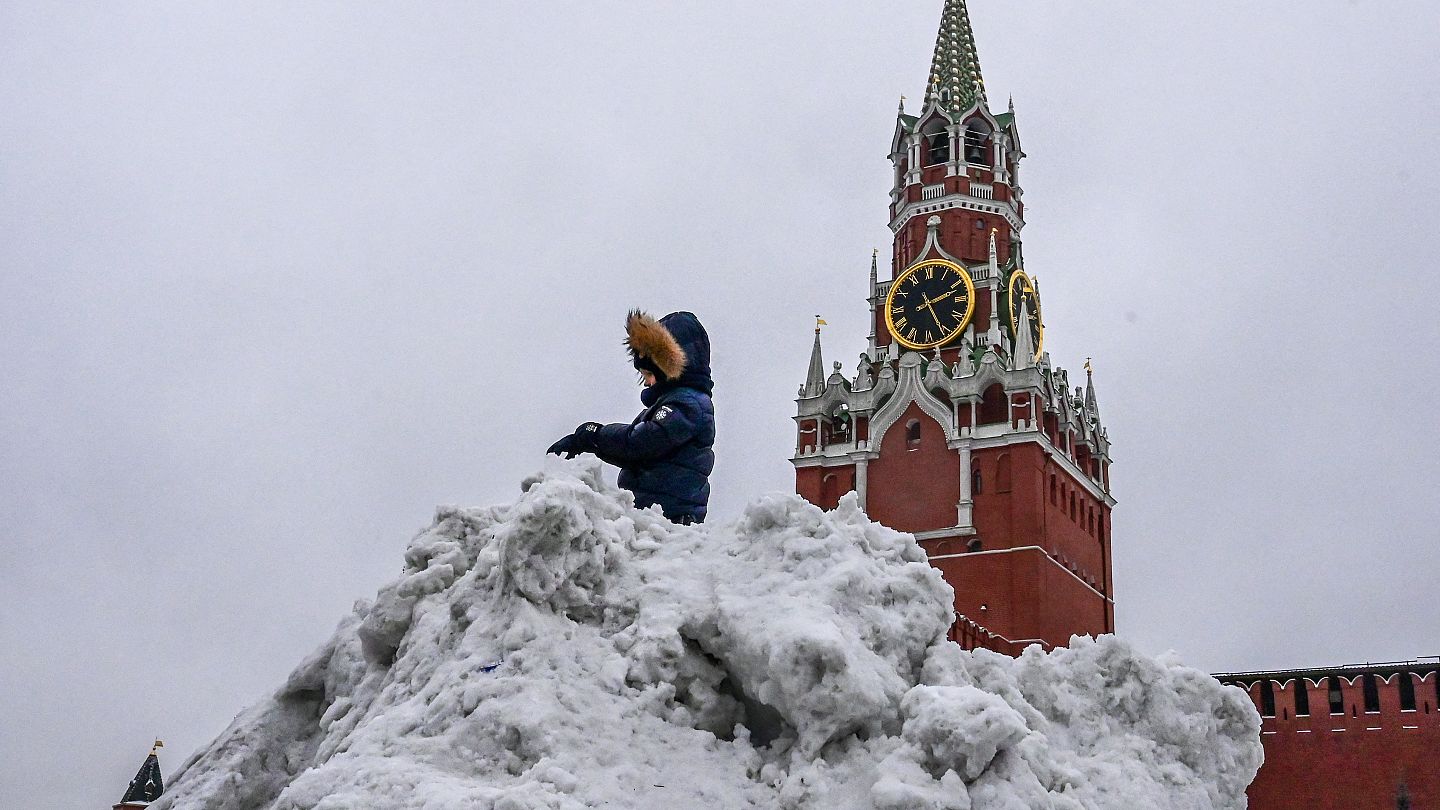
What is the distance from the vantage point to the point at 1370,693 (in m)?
30.2

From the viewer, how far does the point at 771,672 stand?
6.89m

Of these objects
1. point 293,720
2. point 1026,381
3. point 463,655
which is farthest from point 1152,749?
point 1026,381

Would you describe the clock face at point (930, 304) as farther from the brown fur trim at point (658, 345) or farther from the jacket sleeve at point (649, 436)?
the jacket sleeve at point (649, 436)

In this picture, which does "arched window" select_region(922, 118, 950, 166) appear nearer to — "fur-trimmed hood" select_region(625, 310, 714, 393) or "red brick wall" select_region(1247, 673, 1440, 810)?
"red brick wall" select_region(1247, 673, 1440, 810)

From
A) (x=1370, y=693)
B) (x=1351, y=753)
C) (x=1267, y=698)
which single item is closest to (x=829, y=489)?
(x=1267, y=698)

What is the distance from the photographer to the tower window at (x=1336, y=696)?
30.4m

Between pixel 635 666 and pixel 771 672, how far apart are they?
0.73m

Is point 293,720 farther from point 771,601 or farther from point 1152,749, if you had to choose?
point 1152,749

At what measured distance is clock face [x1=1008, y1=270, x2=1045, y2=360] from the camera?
40750mm

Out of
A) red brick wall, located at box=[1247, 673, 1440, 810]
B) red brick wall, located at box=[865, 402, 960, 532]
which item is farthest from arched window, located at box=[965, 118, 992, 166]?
red brick wall, located at box=[1247, 673, 1440, 810]

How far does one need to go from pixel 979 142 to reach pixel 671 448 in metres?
36.6

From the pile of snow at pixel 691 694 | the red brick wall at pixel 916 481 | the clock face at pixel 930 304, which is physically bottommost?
the pile of snow at pixel 691 694

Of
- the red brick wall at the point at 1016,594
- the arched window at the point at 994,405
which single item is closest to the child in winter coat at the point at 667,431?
the red brick wall at the point at 1016,594

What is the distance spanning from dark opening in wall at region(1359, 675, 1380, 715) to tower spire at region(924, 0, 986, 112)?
69.4 feet
